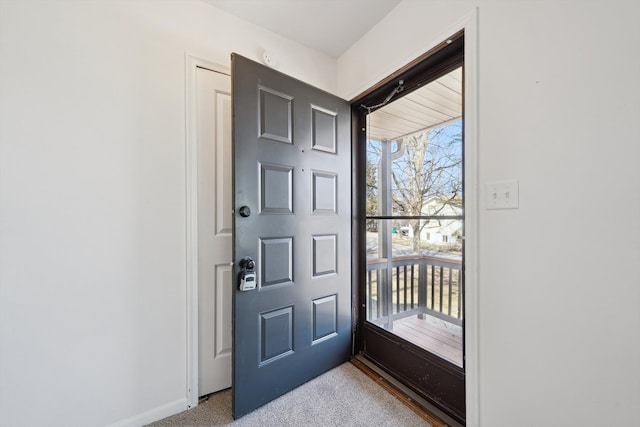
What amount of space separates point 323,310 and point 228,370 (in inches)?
28.6

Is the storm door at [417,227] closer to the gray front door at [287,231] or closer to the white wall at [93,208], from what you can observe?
the gray front door at [287,231]

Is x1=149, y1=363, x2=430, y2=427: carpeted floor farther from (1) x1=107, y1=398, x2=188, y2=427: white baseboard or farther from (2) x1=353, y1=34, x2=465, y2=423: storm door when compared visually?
(2) x1=353, y1=34, x2=465, y2=423: storm door

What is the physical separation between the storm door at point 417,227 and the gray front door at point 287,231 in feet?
0.68

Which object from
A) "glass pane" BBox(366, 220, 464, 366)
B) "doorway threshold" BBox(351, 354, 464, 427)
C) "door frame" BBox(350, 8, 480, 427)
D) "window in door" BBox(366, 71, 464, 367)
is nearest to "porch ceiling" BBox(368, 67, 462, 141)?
"window in door" BBox(366, 71, 464, 367)

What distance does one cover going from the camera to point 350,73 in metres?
2.00

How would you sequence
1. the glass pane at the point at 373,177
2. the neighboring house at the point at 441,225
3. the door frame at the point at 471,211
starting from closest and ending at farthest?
the door frame at the point at 471,211
the neighboring house at the point at 441,225
the glass pane at the point at 373,177

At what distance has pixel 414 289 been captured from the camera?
172cm

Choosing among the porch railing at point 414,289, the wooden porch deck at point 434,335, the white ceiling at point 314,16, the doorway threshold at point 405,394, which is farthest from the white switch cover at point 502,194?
the white ceiling at point 314,16

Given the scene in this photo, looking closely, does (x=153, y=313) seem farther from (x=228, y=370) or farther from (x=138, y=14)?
(x=138, y=14)

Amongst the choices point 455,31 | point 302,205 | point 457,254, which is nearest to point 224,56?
point 302,205

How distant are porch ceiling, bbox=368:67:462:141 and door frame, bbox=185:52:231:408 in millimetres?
1261

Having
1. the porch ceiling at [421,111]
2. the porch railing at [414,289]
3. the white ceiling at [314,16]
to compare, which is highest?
the white ceiling at [314,16]

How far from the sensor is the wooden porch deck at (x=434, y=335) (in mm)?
1441

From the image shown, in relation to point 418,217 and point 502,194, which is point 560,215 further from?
point 418,217
